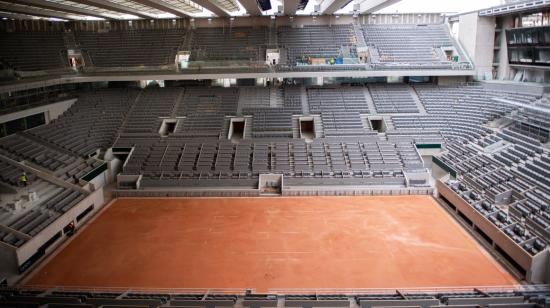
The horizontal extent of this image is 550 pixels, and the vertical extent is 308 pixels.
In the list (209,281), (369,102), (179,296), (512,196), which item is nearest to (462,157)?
(512,196)

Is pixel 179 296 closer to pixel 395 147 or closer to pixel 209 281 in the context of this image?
pixel 209 281

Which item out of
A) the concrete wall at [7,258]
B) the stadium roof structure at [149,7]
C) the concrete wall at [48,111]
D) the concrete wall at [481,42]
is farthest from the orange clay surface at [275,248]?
the concrete wall at [481,42]

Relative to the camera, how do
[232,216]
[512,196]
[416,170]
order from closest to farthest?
[512,196]
[232,216]
[416,170]

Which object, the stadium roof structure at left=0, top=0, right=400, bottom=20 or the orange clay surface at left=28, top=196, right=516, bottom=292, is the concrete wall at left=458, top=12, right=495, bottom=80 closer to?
the stadium roof structure at left=0, top=0, right=400, bottom=20

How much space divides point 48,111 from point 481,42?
107ft

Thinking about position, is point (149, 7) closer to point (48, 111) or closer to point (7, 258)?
point (48, 111)

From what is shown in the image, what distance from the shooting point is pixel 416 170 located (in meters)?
24.1

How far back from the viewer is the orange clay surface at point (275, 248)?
47.2 ft

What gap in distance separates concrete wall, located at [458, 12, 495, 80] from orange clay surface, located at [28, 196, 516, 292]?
577 inches

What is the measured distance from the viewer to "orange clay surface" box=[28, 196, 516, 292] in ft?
47.2

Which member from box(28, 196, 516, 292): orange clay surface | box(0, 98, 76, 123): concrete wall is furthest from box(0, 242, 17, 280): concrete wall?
box(0, 98, 76, 123): concrete wall

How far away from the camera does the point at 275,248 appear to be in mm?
16656

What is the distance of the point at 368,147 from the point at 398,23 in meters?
16.1

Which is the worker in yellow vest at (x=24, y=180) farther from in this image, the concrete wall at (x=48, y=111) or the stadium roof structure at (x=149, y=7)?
the stadium roof structure at (x=149, y=7)
